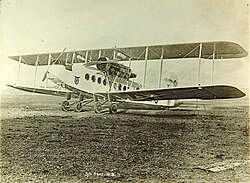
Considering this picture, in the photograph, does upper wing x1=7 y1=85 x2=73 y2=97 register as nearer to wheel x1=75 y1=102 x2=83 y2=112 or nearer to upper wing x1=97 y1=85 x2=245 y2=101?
wheel x1=75 y1=102 x2=83 y2=112

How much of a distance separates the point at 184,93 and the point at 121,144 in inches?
14.4

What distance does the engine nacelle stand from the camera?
179 centimetres

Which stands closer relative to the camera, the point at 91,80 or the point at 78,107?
the point at 78,107

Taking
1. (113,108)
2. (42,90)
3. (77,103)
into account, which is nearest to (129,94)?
(113,108)

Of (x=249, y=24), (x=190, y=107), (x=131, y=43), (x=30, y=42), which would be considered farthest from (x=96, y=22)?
(x=249, y=24)

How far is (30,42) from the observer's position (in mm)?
1764

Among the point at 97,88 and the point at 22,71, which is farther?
the point at 97,88

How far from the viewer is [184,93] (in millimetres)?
1666

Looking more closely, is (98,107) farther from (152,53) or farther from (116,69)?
(152,53)

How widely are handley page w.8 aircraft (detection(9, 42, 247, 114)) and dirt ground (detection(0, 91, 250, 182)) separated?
0.07 m

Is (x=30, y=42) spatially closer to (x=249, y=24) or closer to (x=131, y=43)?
(x=131, y=43)

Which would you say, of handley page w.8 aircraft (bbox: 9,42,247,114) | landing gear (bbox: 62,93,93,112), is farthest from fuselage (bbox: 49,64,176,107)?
landing gear (bbox: 62,93,93,112)

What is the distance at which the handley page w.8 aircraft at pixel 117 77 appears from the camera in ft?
5.29

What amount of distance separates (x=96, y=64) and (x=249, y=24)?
0.75 metres
